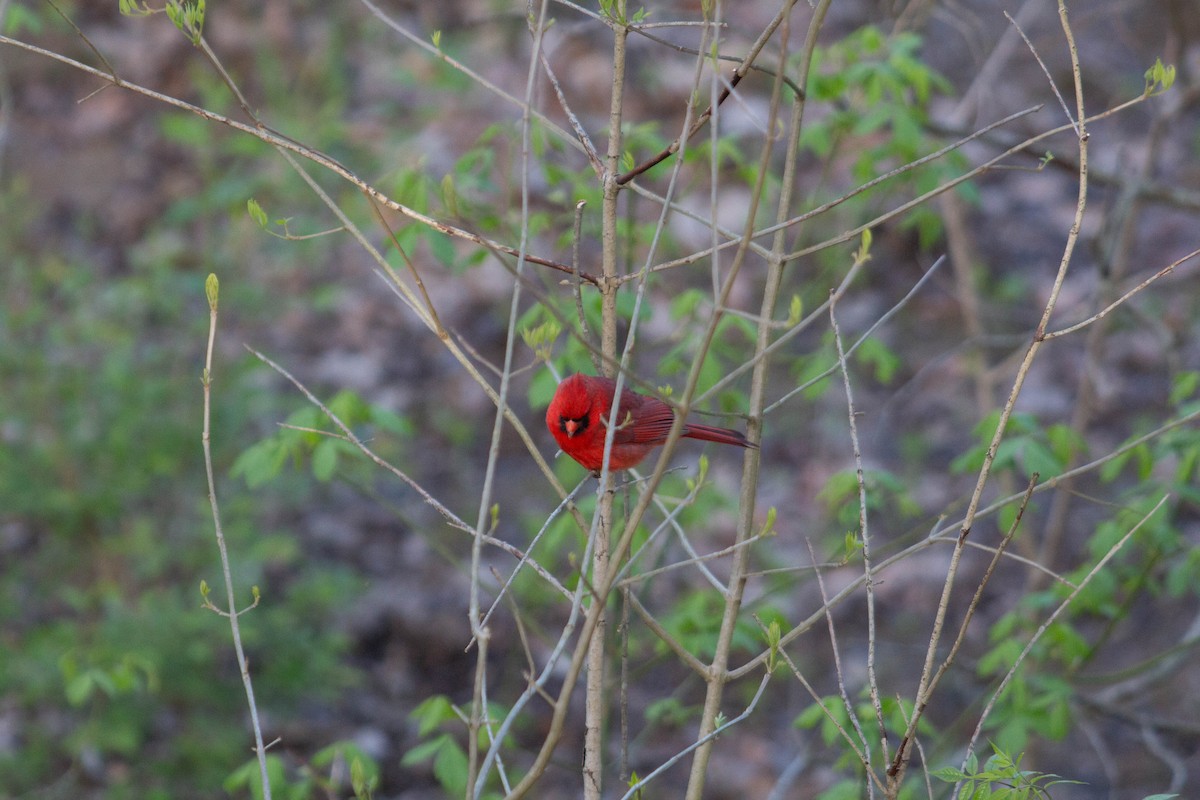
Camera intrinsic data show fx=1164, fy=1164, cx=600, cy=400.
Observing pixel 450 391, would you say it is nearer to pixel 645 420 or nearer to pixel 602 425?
pixel 645 420

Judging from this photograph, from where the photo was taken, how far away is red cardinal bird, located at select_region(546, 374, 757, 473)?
2508mm

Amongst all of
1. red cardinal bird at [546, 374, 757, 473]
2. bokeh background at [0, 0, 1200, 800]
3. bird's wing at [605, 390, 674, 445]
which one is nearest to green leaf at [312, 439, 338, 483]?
bokeh background at [0, 0, 1200, 800]

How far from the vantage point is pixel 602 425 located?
2562 mm

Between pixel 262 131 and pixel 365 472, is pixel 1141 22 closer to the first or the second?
pixel 365 472

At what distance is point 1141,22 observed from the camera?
627 centimetres

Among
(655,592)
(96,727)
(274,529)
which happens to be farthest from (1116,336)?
(96,727)

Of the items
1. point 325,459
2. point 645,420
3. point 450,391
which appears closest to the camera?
point 325,459

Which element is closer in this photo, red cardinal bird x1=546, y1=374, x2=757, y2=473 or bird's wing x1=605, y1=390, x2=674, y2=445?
red cardinal bird x1=546, y1=374, x2=757, y2=473

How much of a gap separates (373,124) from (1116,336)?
160 inches

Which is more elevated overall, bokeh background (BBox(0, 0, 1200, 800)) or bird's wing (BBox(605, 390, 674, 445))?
bird's wing (BBox(605, 390, 674, 445))

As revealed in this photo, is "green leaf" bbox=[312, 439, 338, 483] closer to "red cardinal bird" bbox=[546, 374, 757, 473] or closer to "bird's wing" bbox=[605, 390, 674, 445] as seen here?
"red cardinal bird" bbox=[546, 374, 757, 473]

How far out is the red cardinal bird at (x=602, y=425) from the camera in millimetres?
2508

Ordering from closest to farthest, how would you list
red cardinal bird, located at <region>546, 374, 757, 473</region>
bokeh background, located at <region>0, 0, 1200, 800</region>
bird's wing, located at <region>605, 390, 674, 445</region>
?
red cardinal bird, located at <region>546, 374, 757, 473</region> < bird's wing, located at <region>605, 390, 674, 445</region> < bokeh background, located at <region>0, 0, 1200, 800</region>

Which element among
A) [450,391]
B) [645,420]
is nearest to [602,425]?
[645,420]
